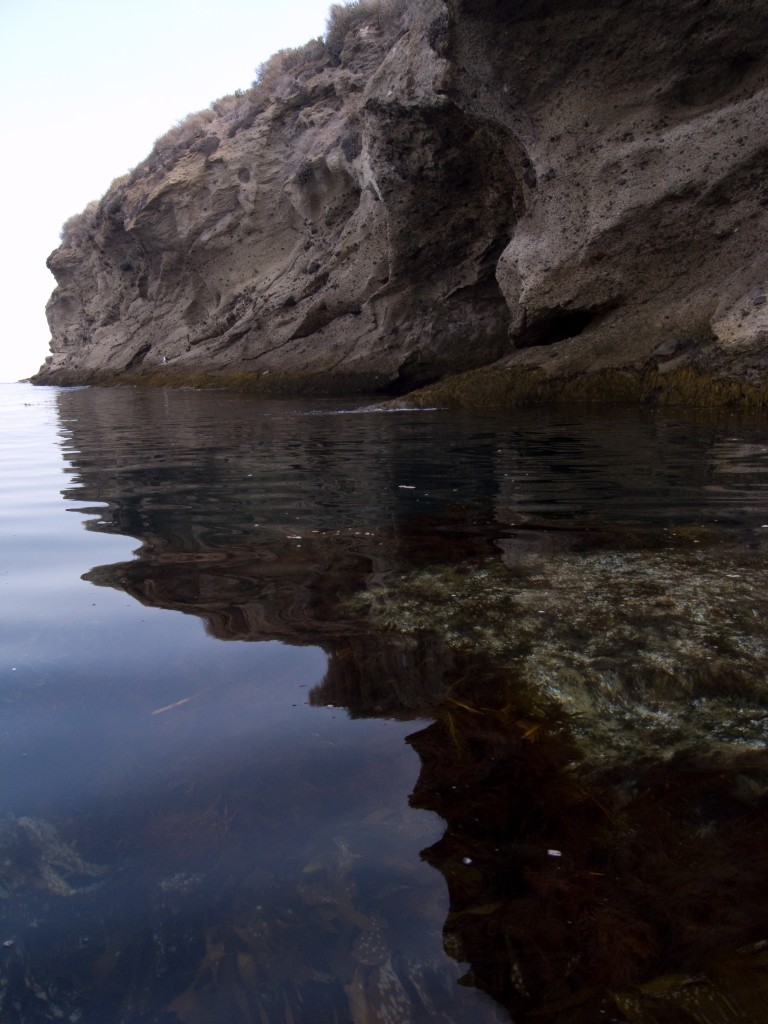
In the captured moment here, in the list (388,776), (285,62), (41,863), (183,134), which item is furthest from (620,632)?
(183,134)

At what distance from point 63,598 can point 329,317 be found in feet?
55.8

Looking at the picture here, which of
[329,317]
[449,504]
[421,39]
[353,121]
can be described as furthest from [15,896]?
[353,121]

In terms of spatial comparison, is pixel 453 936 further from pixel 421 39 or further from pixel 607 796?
pixel 421 39

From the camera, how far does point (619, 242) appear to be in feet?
36.4

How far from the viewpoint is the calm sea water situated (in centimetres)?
103

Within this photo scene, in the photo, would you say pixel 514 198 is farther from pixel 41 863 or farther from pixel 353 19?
pixel 41 863

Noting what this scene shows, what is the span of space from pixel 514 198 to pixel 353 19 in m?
12.8

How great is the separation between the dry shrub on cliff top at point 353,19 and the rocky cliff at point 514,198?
0.07 m

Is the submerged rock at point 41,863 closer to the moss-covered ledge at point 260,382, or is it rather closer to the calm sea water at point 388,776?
the calm sea water at point 388,776

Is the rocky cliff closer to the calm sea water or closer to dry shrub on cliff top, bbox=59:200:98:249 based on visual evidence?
the calm sea water

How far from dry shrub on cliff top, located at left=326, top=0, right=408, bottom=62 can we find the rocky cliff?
0.07 metres

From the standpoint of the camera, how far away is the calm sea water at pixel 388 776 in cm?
103

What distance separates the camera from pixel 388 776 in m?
1.50

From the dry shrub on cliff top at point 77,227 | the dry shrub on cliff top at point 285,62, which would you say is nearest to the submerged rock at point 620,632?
the dry shrub on cliff top at point 285,62
